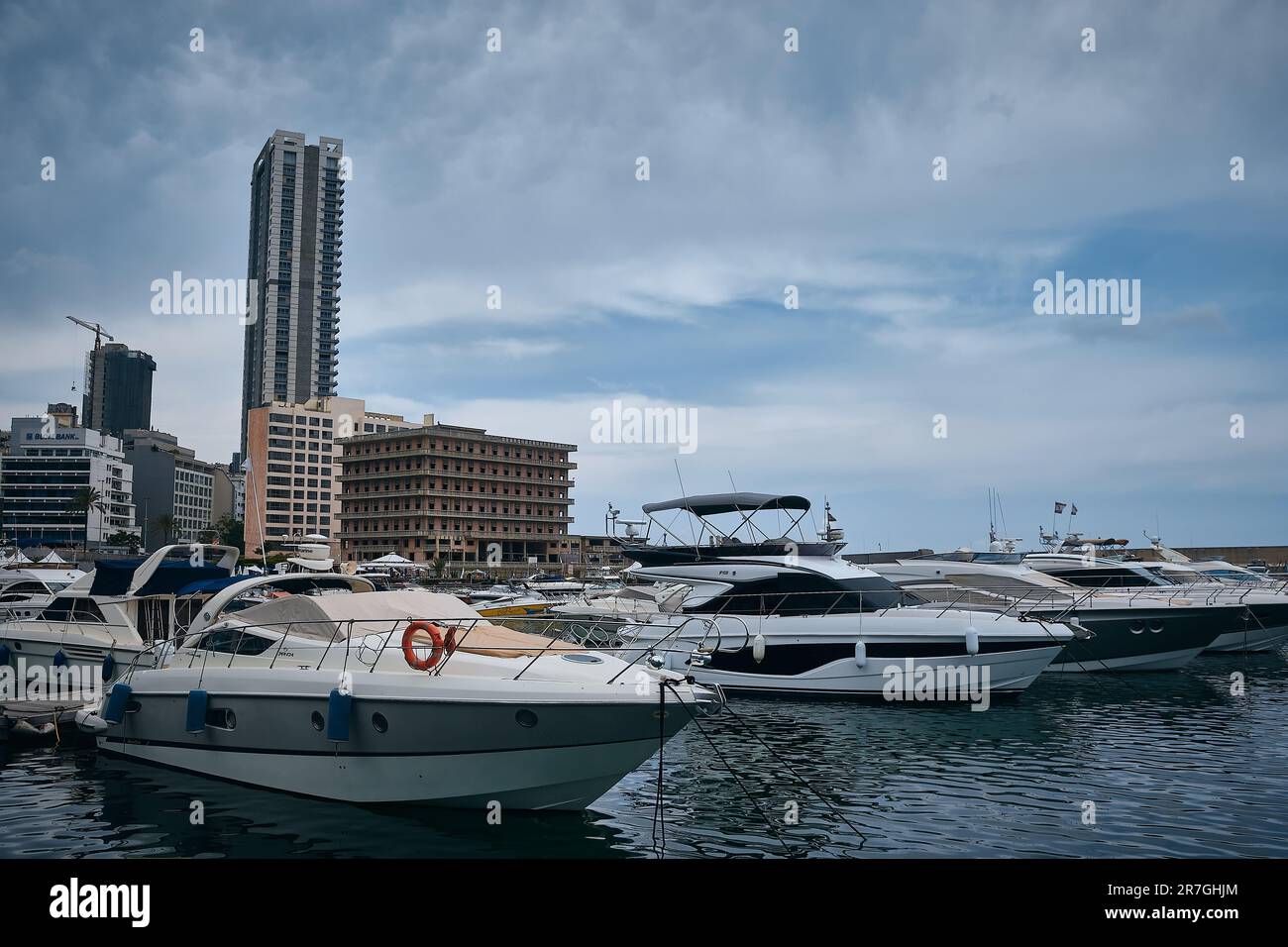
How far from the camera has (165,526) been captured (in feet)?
416

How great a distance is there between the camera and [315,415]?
144 metres

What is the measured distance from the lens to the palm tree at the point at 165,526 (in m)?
127

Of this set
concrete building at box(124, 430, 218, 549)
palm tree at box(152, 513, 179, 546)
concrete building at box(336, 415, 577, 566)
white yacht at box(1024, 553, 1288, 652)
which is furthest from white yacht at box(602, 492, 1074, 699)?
concrete building at box(124, 430, 218, 549)

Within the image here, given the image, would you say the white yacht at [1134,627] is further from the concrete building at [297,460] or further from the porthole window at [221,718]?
the concrete building at [297,460]

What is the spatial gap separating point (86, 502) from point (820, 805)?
123897 millimetres

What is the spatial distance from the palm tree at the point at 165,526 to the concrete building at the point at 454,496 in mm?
27207

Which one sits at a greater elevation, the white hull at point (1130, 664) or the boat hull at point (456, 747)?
the boat hull at point (456, 747)

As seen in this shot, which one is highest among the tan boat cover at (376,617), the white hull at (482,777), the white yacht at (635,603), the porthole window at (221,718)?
the tan boat cover at (376,617)

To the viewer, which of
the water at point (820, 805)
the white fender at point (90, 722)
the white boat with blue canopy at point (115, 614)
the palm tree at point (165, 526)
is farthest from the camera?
the palm tree at point (165, 526)

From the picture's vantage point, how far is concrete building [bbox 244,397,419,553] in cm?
13775

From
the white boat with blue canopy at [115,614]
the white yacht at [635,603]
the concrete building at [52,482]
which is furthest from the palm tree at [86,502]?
the white boat with blue canopy at [115,614]
